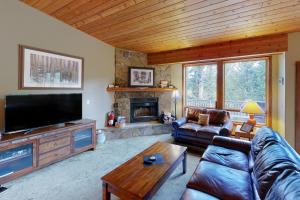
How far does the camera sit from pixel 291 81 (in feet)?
11.4

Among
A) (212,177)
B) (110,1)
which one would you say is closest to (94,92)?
(110,1)

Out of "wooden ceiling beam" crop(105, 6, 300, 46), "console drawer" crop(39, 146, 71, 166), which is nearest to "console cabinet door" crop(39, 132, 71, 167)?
"console drawer" crop(39, 146, 71, 166)

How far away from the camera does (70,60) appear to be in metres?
3.80

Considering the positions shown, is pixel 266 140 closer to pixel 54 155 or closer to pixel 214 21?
pixel 214 21

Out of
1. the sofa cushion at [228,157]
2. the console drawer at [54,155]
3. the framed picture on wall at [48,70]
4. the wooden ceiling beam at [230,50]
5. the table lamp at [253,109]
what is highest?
the wooden ceiling beam at [230,50]

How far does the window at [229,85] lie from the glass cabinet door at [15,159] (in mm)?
4544

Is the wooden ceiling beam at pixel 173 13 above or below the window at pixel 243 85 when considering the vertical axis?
above

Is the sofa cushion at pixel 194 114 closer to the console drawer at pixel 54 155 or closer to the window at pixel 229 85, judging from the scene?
the window at pixel 229 85

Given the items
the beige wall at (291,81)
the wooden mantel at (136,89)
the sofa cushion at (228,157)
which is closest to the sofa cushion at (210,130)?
the sofa cushion at (228,157)

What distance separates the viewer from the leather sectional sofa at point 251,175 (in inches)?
47.9

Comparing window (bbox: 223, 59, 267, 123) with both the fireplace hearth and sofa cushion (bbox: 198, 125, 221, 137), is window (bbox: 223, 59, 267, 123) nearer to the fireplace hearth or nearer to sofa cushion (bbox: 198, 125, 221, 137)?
sofa cushion (bbox: 198, 125, 221, 137)

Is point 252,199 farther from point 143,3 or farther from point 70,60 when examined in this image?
point 70,60

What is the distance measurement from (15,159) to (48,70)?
178 cm

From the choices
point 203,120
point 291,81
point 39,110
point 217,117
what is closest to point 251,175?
point 203,120
